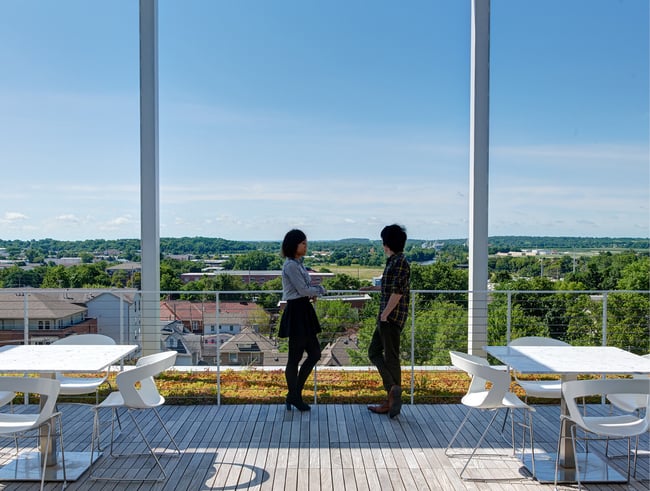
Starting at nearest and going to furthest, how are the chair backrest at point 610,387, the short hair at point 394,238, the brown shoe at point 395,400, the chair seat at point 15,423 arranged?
the chair backrest at point 610,387
the chair seat at point 15,423
the short hair at point 394,238
the brown shoe at point 395,400

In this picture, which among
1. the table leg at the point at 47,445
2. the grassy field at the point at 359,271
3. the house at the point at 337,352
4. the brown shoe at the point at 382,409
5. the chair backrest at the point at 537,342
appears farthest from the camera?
the grassy field at the point at 359,271

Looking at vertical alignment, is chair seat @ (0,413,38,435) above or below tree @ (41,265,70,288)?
below

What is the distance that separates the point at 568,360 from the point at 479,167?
1991 mm

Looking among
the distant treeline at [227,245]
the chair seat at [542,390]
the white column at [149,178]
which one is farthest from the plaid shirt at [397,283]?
the white column at [149,178]

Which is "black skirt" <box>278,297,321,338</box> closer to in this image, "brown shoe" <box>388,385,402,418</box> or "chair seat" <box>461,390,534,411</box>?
"brown shoe" <box>388,385,402,418</box>

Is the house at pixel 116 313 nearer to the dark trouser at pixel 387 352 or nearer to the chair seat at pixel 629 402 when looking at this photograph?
the dark trouser at pixel 387 352

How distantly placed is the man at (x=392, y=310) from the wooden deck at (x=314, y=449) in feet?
0.81

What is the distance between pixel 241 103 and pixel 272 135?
16.6 inches

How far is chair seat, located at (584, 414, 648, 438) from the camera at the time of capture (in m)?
2.55

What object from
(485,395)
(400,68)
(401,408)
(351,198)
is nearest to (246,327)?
(401,408)

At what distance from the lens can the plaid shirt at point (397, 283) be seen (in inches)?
142

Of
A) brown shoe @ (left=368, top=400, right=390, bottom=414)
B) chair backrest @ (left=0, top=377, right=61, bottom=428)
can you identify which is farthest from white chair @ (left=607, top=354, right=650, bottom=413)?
chair backrest @ (left=0, top=377, right=61, bottom=428)

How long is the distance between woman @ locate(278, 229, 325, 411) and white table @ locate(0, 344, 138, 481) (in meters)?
1.00

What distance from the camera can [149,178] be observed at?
456 centimetres
